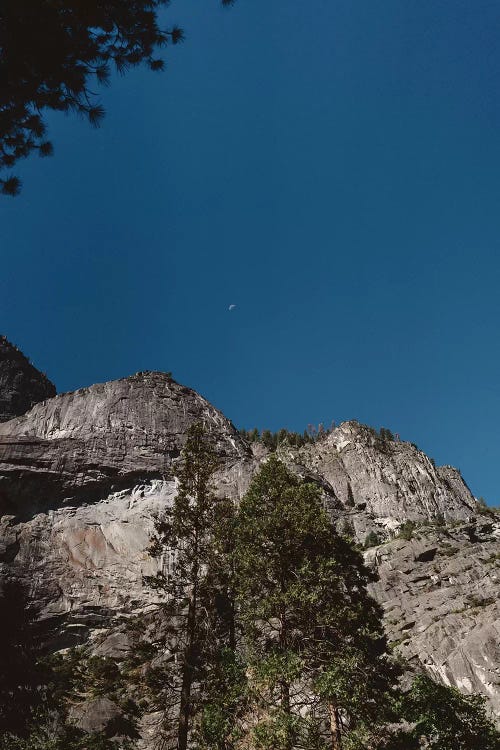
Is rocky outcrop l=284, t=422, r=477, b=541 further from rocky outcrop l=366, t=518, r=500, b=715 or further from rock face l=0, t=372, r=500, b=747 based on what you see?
rocky outcrop l=366, t=518, r=500, b=715

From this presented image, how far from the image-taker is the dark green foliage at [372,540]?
5031 cm

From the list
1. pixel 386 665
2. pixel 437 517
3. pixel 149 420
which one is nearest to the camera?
pixel 386 665

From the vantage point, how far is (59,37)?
830 centimetres

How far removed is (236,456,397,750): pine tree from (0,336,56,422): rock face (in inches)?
3438

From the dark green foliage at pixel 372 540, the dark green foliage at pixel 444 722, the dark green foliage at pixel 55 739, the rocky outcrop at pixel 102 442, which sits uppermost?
the rocky outcrop at pixel 102 442

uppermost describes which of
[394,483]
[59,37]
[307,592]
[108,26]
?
[394,483]

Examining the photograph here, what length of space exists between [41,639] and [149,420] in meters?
25.1

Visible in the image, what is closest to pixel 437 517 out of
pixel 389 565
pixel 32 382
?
pixel 389 565

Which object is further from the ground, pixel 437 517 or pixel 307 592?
pixel 437 517

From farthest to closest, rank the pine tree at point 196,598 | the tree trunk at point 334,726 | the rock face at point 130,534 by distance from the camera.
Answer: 1. the rock face at point 130,534
2. the pine tree at point 196,598
3. the tree trunk at point 334,726

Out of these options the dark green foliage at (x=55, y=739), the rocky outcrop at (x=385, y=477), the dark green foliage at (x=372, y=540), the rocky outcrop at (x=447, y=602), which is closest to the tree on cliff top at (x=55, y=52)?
the dark green foliage at (x=55, y=739)

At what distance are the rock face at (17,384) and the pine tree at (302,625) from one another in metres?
87.3

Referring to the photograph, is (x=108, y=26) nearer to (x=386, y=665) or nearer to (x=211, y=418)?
(x=386, y=665)

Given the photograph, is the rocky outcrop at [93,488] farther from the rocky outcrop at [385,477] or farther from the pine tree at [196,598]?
the rocky outcrop at [385,477]
